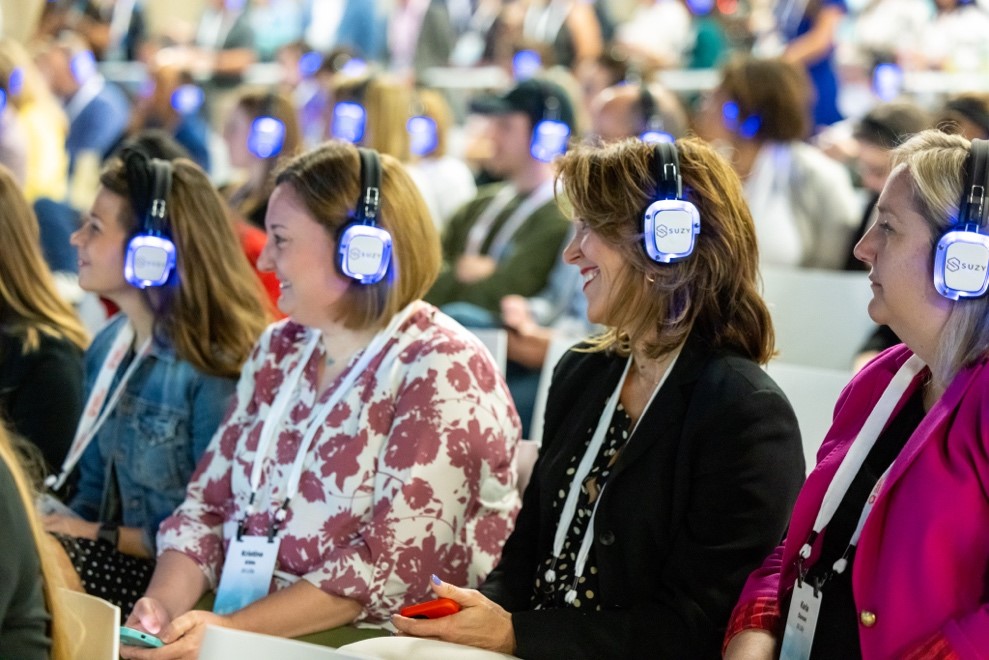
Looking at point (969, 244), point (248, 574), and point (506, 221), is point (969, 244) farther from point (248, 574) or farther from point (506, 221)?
point (506, 221)

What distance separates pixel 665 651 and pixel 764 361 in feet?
1.57

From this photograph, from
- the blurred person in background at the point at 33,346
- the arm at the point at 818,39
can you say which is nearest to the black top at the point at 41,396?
the blurred person in background at the point at 33,346

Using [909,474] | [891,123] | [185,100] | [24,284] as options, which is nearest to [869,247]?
[909,474]

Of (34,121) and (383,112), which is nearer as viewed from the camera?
(383,112)

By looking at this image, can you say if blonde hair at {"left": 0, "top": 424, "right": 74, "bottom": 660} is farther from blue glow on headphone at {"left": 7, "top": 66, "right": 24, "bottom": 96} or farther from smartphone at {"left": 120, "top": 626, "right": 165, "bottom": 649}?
blue glow on headphone at {"left": 7, "top": 66, "right": 24, "bottom": 96}

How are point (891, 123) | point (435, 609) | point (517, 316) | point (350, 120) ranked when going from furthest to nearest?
point (350, 120)
point (891, 123)
point (517, 316)
point (435, 609)

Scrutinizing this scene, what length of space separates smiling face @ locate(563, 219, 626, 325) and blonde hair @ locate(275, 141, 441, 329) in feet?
1.43

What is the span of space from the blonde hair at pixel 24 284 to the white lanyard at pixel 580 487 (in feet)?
4.72

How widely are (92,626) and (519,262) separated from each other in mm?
2592

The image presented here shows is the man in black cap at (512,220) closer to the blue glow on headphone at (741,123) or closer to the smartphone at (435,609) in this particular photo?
the blue glow on headphone at (741,123)

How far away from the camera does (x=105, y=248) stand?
2.80 metres

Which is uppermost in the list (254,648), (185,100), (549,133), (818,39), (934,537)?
(818,39)

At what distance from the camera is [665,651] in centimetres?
193

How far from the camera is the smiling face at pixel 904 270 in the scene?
5.56ft
